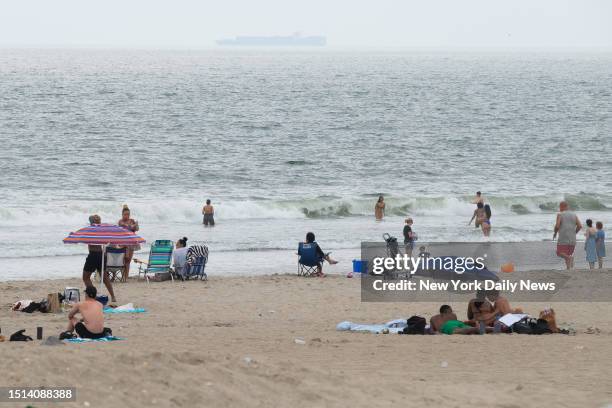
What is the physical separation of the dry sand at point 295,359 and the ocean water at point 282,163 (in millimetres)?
5881

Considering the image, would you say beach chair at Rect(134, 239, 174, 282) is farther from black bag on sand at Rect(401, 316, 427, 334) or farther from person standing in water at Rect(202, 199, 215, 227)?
person standing in water at Rect(202, 199, 215, 227)

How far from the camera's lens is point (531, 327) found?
13.3 meters

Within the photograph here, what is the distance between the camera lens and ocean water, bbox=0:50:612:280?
29.2 meters

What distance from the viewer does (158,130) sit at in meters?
63.0

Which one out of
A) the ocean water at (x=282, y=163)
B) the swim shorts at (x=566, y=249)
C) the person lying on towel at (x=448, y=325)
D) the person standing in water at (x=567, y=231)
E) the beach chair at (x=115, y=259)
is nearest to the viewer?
the person lying on towel at (x=448, y=325)

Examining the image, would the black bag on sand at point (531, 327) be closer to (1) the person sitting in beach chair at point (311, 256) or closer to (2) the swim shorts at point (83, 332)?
(2) the swim shorts at point (83, 332)

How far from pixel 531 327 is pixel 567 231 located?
295 inches

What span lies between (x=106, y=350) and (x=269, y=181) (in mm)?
33105

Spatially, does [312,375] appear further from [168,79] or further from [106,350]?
[168,79]

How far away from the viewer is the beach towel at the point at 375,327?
13.5 meters

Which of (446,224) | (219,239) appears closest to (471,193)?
(446,224)

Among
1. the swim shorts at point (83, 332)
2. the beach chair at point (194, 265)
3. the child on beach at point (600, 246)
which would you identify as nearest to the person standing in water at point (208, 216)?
the beach chair at point (194, 265)

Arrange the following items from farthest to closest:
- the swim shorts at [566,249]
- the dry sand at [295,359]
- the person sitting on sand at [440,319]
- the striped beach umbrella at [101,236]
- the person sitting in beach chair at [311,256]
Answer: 1. the swim shorts at [566,249]
2. the person sitting in beach chair at [311,256]
3. the striped beach umbrella at [101,236]
4. the person sitting on sand at [440,319]
5. the dry sand at [295,359]

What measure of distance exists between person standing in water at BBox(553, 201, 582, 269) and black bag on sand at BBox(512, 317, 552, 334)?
23.7 feet
